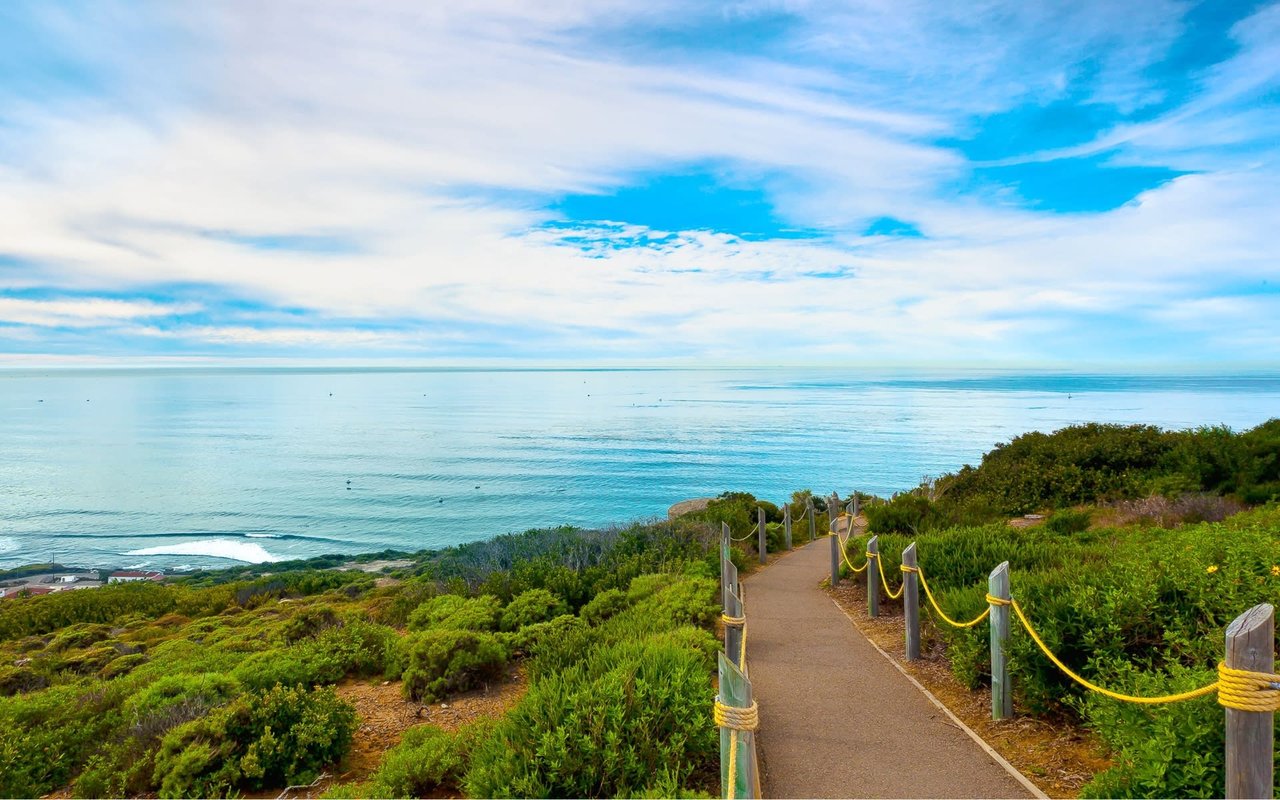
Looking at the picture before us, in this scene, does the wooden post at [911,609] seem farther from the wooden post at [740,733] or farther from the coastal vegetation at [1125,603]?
the wooden post at [740,733]

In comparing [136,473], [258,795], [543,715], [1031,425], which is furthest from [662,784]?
[1031,425]

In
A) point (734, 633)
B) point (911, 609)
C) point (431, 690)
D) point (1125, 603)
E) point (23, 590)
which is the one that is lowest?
point (23, 590)

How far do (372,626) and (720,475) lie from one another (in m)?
36.6

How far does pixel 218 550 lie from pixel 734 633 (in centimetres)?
3497

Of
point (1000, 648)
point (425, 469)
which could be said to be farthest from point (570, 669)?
point (425, 469)

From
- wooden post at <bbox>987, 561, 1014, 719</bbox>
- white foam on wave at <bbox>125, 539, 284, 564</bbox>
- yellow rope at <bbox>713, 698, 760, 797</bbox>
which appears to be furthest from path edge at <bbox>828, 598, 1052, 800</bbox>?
white foam on wave at <bbox>125, 539, 284, 564</bbox>

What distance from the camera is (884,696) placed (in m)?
6.30

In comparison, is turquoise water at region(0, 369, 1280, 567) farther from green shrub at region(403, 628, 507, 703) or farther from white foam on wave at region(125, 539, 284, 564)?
green shrub at region(403, 628, 507, 703)

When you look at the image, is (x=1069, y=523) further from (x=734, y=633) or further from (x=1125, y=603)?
(x=734, y=633)

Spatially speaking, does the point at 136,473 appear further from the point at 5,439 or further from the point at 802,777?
the point at 802,777

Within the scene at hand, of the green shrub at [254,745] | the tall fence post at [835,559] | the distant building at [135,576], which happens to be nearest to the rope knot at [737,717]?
the green shrub at [254,745]

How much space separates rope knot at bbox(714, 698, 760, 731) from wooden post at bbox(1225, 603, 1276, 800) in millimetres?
1995

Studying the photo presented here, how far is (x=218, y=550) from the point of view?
32.7m

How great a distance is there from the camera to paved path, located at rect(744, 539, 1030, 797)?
4.61 meters
